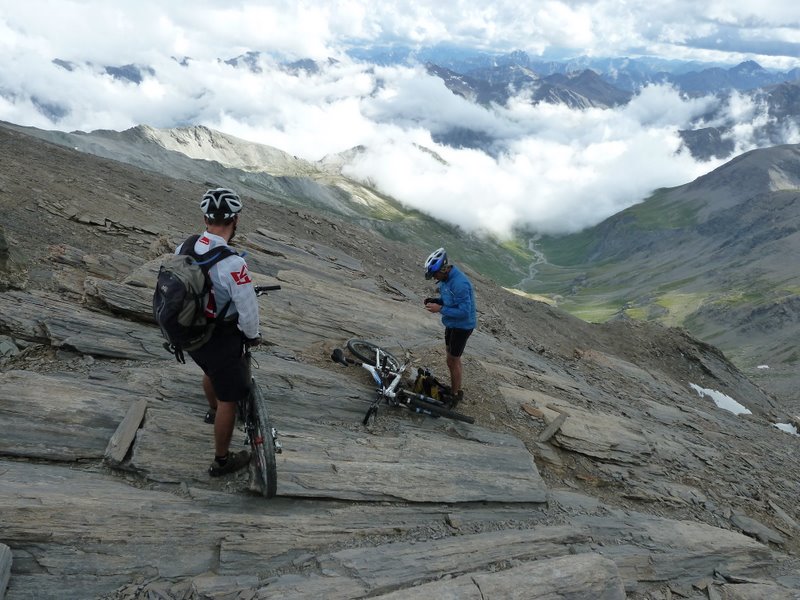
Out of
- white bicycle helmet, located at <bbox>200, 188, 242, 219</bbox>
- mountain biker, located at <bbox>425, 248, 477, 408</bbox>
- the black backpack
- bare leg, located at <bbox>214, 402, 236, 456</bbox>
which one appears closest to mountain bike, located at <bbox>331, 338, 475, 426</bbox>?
mountain biker, located at <bbox>425, 248, 477, 408</bbox>

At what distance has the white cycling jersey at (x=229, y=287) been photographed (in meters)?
7.96

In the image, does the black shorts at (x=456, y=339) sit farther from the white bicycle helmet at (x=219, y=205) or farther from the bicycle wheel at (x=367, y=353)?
the white bicycle helmet at (x=219, y=205)

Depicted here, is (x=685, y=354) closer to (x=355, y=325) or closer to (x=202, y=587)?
(x=355, y=325)

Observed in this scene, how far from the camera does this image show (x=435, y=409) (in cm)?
1381

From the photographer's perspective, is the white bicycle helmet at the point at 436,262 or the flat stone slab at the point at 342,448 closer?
the flat stone slab at the point at 342,448

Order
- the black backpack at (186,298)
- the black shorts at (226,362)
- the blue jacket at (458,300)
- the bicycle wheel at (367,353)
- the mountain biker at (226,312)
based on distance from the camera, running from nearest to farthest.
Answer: the black backpack at (186,298) → the mountain biker at (226,312) → the black shorts at (226,362) → the blue jacket at (458,300) → the bicycle wheel at (367,353)

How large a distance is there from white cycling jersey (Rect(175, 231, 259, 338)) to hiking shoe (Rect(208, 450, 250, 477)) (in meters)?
2.76

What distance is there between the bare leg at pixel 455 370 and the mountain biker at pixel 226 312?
689 centimetres

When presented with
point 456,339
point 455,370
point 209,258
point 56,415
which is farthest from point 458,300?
point 56,415

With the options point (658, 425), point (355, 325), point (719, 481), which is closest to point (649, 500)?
point (719, 481)

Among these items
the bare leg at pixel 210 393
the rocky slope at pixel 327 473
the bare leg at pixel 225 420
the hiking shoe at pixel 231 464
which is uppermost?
the bare leg at pixel 225 420

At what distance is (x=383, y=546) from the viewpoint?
9.41 m

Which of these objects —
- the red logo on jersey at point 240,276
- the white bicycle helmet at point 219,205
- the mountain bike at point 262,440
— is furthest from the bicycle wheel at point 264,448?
the white bicycle helmet at point 219,205

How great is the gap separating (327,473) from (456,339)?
5.31 meters
